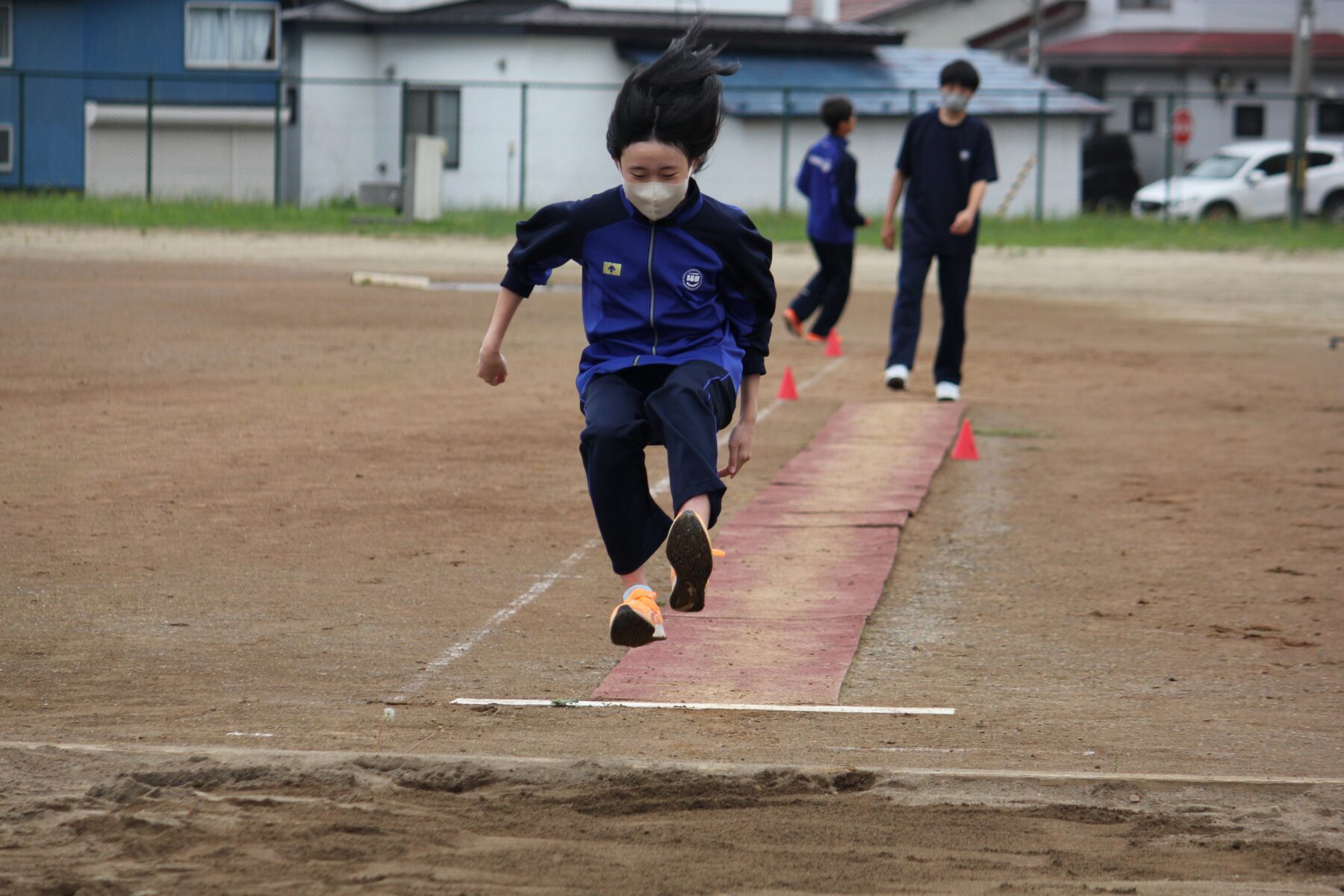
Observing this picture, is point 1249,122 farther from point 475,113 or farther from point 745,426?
point 745,426

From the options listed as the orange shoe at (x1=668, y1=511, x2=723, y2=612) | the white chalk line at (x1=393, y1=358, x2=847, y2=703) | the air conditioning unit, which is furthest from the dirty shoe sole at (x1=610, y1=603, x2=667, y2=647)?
the air conditioning unit

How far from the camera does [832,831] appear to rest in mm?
3842

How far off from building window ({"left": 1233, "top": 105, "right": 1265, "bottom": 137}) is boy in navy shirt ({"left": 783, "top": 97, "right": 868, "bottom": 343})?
136 ft

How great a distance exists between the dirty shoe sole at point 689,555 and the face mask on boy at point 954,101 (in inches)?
282

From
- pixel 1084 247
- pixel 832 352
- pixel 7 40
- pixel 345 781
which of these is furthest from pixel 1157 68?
pixel 345 781

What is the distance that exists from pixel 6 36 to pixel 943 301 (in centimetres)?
3649

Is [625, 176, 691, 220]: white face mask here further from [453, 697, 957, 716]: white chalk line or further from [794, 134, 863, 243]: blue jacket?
[794, 134, 863, 243]: blue jacket

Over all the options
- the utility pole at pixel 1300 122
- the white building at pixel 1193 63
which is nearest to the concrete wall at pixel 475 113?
the utility pole at pixel 1300 122

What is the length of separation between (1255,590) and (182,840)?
14.2 feet

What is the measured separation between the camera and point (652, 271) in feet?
15.8

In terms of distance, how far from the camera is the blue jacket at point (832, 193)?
14375 millimetres

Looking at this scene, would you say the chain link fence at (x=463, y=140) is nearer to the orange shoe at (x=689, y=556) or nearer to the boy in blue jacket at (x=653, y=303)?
the boy in blue jacket at (x=653, y=303)

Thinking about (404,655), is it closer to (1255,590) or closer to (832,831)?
(832,831)

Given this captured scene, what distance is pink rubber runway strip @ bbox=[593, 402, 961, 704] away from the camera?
5277 millimetres
